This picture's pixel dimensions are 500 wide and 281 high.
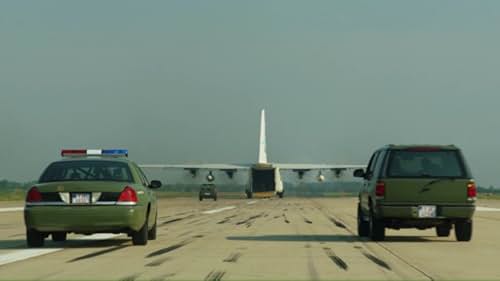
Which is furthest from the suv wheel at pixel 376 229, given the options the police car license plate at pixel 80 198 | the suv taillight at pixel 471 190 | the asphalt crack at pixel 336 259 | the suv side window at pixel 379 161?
the police car license plate at pixel 80 198

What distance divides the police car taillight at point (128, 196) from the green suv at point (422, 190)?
200 inches

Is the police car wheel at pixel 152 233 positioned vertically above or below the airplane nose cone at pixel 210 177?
above

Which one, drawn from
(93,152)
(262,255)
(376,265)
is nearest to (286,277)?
(376,265)

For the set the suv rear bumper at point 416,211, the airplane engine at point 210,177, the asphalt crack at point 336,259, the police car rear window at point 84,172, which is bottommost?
the airplane engine at point 210,177

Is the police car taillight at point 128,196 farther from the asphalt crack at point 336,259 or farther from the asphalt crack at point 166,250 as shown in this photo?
the asphalt crack at point 336,259

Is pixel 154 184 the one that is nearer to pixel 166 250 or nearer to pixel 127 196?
pixel 127 196

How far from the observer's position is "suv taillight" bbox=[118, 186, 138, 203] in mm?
17719

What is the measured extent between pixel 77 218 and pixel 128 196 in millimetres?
988

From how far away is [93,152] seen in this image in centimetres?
2095

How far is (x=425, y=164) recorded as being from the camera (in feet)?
66.3

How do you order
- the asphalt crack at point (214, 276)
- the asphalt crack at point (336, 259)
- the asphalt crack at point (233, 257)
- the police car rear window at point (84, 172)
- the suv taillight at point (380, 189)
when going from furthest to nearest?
the suv taillight at point (380, 189)
the police car rear window at point (84, 172)
the asphalt crack at point (233, 257)
the asphalt crack at point (336, 259)
the asphalt crack at point (214, 276)

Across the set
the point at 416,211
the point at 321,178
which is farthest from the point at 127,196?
the point at 321,178

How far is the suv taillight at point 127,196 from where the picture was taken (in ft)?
58.1

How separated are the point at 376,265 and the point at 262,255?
2.32 metres
